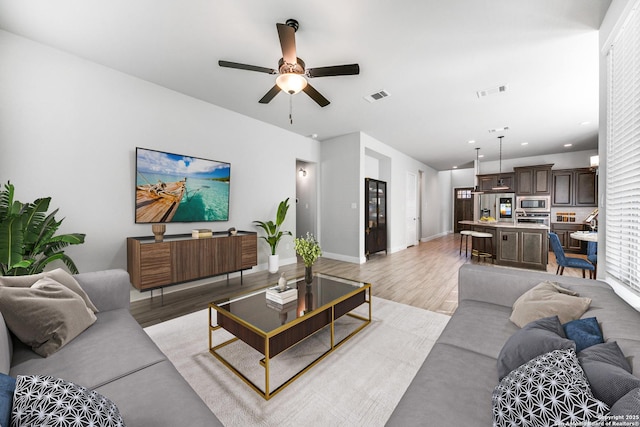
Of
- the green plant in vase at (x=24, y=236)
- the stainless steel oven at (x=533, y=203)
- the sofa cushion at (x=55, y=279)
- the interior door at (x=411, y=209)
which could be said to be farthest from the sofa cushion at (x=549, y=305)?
the stainless steel oven at (x=533, y=203)

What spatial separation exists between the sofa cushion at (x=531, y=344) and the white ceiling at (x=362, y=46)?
250 centimetres

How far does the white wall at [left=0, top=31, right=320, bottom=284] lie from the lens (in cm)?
262

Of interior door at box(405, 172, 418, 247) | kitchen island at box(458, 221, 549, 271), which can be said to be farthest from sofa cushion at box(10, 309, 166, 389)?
interior door at box(405, 172, 418, 247)

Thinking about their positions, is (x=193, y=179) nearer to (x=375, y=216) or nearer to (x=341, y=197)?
(x=341, y=197)

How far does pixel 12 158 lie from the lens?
2.58 metres

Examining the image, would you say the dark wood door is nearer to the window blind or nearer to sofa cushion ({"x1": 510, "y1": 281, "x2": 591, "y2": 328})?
the window blind

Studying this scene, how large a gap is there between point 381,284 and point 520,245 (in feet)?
11.3

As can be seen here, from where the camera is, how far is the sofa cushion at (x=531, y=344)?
110cm

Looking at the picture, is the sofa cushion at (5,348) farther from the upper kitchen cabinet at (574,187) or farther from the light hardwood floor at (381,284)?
the upper kitchen cabinet at (574,187)

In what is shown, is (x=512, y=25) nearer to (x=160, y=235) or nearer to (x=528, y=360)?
(x=528, y=360)

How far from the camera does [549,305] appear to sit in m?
1.57

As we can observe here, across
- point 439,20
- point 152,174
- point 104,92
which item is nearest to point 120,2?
point 104,92

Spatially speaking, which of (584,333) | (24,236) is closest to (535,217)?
(584,333)

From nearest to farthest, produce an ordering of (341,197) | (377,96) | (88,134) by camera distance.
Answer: (88,134), (377,96), (341,197)
